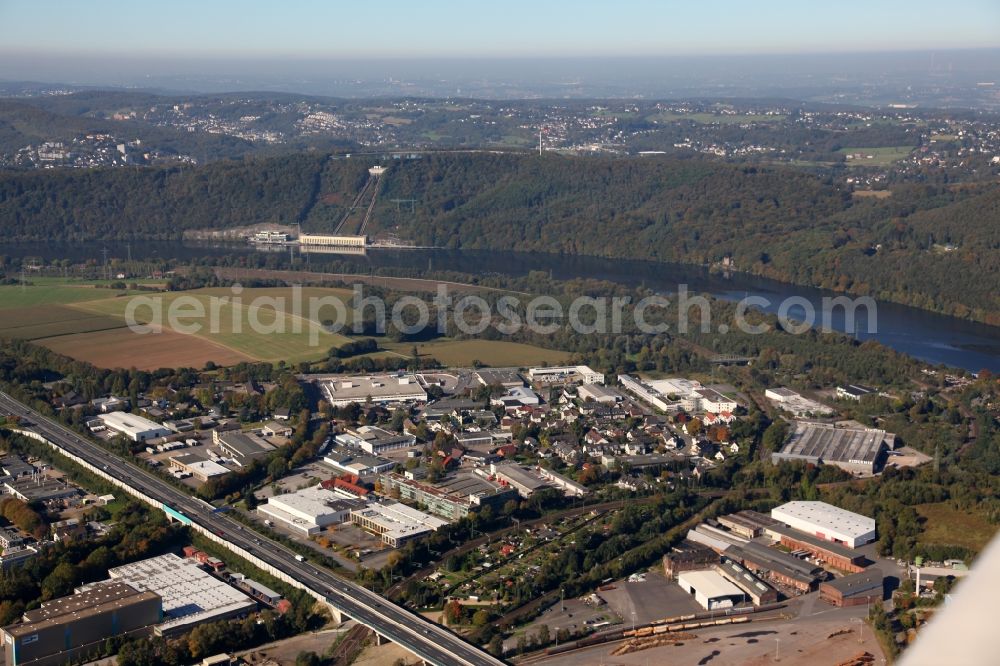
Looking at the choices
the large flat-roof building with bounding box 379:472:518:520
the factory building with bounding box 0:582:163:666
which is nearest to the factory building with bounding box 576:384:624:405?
the large flat-roof building with bounding box 379:472:518:520

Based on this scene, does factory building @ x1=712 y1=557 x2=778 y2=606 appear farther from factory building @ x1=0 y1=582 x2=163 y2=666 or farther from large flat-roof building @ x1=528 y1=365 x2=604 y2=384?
large flat-roof building @ x1=528 y1=365 x2=604 y2=384

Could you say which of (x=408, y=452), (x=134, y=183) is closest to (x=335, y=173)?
(x=134, y=183)

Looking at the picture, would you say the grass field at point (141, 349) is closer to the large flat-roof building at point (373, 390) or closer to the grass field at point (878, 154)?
the large flat-roof building at point (373, 390)

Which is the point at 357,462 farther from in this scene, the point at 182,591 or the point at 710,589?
the point at 710,589

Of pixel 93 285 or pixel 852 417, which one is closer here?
pixel 852 417

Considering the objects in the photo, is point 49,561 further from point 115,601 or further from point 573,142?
point 573,142

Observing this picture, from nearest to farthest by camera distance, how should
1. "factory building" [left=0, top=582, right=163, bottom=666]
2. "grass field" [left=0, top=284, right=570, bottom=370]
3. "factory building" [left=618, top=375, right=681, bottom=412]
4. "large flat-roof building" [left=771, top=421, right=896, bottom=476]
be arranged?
"factory building" [left=0, top=582, right=163, bottom=666]
"large flat-roof building" [left=771, top=421, right=896, bottom=476]
"factory building" [left=618, top=375, right=681, bottom=412]
"grass field" [left=0, top=284, right=570, bottom=370]
